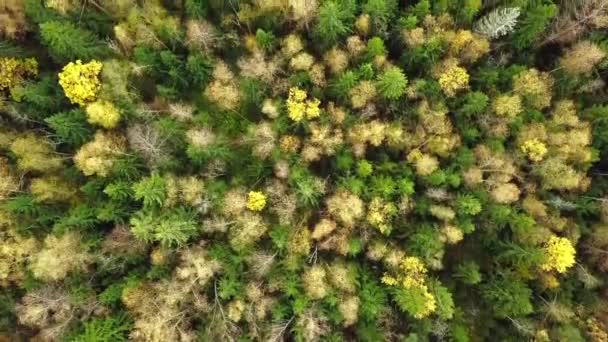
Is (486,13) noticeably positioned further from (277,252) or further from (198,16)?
(277,252)

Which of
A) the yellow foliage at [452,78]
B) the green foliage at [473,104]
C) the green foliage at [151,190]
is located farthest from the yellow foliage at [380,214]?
the green foliage at [151,190]

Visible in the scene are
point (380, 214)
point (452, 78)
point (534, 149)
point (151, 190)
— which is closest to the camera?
point (151, 190)

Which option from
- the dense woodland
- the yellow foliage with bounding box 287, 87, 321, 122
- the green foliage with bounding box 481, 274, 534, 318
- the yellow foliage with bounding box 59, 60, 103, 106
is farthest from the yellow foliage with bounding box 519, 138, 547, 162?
the yellow foliage with bounding box 59, 60, 103, 106

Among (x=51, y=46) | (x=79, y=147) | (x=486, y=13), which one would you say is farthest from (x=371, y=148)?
(x=51, y=46)

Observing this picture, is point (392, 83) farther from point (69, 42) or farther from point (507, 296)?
point (69, 42)

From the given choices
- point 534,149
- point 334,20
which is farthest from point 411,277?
point 334,20

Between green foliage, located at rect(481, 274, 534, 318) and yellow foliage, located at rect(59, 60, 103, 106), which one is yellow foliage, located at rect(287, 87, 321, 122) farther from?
green foliage, located at rect(481, 274, 534, 318)

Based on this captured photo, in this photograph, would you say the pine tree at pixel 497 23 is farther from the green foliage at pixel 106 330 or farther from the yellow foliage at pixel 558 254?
the green foliage at pixel 106 330
